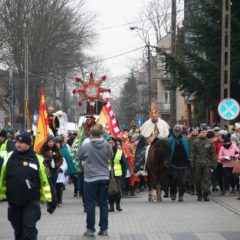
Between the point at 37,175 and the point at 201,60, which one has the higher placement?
the point at 201,60

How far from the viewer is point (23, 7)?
57750 millimetres

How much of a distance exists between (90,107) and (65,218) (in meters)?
8.07

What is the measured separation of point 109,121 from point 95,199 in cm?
1091

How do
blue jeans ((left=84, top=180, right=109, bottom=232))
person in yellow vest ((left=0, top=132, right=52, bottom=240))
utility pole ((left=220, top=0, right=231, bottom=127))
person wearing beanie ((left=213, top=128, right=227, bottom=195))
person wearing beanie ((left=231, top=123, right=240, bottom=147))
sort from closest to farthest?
person in yellow vest ((left=0, top=132, right=52, bottom=240)) < blue jeans ((left=84, top=180, right=109, bottom=232)) < person wearing beanie ((left=231, top=123, right=240, bottom=147)) < person wearing beanie ((left=213, top=128, right=227, bottom=195)) < utility pole ((left=220, top=0, right=231, bottom=127))

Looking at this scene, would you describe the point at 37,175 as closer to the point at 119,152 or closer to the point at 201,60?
the point at 119,152

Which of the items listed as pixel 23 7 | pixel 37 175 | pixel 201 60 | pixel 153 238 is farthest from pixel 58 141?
pixel 23 7

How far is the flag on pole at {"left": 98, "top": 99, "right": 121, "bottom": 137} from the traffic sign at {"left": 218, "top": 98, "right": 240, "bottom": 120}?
3.65 metres

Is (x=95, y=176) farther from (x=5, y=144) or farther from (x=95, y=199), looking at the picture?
(x=5, y=144)

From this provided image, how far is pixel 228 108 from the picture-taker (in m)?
26.4

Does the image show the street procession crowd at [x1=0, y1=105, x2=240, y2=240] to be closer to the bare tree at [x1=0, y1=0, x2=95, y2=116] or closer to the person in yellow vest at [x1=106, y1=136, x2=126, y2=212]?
the person in yellow vest at [x1=106, y1=136, x2=126, y2=212]

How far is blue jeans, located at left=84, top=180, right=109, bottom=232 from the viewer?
13531mm

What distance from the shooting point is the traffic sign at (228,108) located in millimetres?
26297

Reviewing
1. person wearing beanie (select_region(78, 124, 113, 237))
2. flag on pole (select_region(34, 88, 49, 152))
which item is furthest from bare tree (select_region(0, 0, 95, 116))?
person wearing beanie (select_region(78, 124, 113, 237))

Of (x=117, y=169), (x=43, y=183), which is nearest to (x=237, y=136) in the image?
(x=117, y=169)
